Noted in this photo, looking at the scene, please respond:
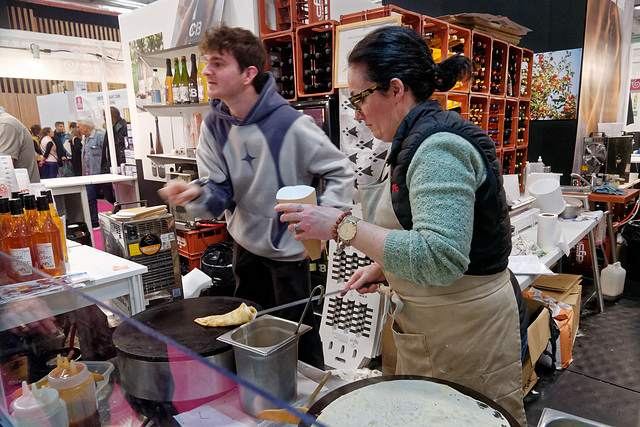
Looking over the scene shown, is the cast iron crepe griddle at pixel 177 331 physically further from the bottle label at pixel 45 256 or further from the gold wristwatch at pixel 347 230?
the bottle label at pixel 45 256

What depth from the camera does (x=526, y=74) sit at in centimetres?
571

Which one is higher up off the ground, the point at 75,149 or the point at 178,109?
the point at 178,109

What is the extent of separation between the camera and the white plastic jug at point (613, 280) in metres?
4.53

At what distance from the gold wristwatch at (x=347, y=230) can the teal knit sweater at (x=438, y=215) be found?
0.34ft

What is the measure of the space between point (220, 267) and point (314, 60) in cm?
199

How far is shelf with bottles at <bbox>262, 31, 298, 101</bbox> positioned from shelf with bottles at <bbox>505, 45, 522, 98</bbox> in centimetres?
258

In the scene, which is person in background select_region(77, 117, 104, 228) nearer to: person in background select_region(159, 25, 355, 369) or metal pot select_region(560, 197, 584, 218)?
person in background select_region(159, 25, 355, 369)

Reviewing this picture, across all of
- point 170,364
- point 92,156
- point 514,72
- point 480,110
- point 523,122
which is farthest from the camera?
point 92,156

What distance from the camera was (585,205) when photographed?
418cm

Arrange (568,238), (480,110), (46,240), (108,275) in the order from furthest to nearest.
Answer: (480,110) < (568,238) < (108,275) < (46,240)

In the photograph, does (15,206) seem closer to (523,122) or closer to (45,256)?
(45,256)

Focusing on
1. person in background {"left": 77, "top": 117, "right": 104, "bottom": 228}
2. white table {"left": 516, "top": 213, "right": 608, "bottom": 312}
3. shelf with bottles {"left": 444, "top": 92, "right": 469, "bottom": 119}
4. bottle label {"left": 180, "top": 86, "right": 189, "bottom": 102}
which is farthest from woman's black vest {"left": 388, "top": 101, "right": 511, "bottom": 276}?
person in background {"left": 77, "top": 117, "right": 104, "bottom": 228}

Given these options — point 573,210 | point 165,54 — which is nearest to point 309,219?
point 573,210

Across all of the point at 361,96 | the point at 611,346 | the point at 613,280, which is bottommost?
the point at 611,346
